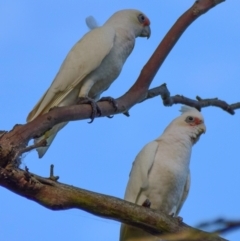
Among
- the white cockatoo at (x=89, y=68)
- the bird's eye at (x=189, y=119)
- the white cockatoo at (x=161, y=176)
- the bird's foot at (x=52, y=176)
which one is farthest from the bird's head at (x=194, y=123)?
the bird's foot at (x=52, y=176)

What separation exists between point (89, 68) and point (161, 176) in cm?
106

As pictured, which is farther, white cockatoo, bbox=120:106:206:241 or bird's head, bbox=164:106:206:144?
bird's head, bbox=164:106:206:144

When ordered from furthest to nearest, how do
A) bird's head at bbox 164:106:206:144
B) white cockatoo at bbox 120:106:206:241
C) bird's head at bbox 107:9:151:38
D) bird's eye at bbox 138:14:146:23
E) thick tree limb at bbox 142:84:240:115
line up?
bird's eye at bbox 138:14:146:23, bird's head at bbox 107:9:151:38, bird's head at bbox 164:106:206:144, white cockatoo at bbox 120:106:206:241, thick tree limb at bbox 142:84:240:115

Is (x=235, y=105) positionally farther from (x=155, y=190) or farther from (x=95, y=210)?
(x=95, y=210)

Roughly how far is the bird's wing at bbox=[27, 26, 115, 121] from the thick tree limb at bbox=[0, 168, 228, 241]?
61.1 inches

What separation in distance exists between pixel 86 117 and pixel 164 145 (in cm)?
118

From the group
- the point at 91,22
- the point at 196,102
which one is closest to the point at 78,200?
the point at 196,102

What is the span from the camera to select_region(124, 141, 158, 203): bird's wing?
3.61m

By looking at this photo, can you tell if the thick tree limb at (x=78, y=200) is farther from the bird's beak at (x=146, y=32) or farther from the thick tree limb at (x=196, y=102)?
the bird's beak at (x=146, y=32)

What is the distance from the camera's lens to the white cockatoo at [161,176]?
141 inches

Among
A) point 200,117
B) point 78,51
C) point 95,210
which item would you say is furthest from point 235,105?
point 95,210

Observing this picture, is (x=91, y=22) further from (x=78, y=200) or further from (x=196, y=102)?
(x=78, y=200)

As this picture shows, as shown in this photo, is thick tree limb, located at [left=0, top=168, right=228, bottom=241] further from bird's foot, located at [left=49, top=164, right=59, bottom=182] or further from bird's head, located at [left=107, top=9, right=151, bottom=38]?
bird's head, located at [left=107, top=9, right=151, bottom=38]

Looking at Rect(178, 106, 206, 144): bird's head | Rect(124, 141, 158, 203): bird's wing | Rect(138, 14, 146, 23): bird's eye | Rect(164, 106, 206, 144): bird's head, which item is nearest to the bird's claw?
Rect(124, 141, 158, 203): bird's wing
